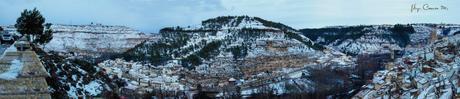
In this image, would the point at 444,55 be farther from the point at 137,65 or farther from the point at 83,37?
the point at 83,37

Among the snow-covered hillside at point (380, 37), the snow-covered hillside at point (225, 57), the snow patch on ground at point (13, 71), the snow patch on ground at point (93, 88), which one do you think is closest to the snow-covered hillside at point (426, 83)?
the snow patch on ground at point (13, 71)

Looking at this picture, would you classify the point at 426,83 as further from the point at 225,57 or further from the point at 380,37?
the point at 380,37

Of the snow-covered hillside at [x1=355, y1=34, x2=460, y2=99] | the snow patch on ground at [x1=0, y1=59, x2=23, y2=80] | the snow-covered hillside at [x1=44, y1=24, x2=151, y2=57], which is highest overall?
the snow patch on ground at [x1=0, y1=59, x2=23, y2=80]

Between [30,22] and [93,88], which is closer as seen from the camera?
[30,22]

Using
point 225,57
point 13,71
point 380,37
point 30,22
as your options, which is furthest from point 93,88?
point 380,37

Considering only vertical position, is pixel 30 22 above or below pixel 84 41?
above

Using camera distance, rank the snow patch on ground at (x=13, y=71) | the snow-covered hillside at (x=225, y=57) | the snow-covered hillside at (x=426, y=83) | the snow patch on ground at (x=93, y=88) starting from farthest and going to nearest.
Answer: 1. the snow-covered hillside at (x=225, y=57)
2. the snow patch on ground at (x=93, y=88)
3. the snow-covered hillside at (x=426, y=83)
4. the snow patch on ground at (x=13, y=71)

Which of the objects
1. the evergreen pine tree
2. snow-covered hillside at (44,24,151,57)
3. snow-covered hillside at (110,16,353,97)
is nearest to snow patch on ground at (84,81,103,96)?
the evergreen pine tree

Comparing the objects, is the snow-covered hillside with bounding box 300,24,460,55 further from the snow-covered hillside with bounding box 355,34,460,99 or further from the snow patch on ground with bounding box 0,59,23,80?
the snow patch on ground with bounding box 0,59,23,80

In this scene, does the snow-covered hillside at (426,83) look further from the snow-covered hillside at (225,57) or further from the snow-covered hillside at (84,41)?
the snow-covered hillside at (84,41)

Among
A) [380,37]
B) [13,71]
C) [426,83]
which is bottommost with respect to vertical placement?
[380,37]

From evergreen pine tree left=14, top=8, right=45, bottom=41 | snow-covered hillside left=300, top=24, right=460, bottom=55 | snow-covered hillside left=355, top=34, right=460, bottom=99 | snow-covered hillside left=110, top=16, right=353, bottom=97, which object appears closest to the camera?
snow-covered hillside left=355, top=34, right=460, bottom=99

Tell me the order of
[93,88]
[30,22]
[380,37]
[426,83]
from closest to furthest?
[426,83] → [30,22] → [93,88] → [380,37]
